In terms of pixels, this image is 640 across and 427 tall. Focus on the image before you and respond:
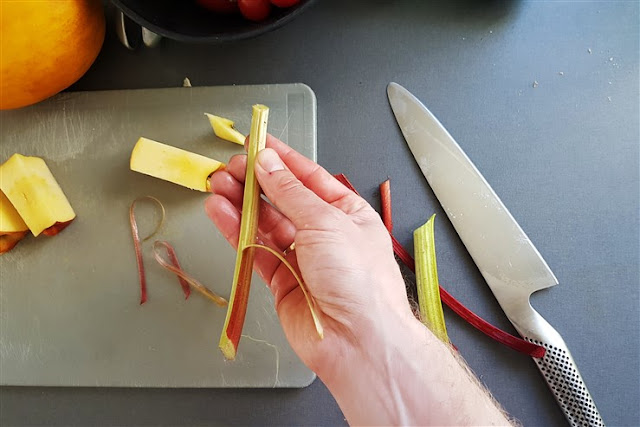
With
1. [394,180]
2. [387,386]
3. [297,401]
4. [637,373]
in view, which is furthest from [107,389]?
[637,373]

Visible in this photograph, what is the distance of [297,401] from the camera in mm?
1251

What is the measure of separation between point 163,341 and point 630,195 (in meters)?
1.16

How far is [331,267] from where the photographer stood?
0.92m

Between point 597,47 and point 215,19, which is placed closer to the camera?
point 215,19

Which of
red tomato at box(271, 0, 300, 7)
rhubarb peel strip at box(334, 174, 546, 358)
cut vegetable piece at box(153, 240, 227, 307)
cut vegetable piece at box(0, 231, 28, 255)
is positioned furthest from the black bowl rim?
cut vegetable piece at box(0, 231, 28, 255)

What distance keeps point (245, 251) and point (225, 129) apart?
0.36 meters

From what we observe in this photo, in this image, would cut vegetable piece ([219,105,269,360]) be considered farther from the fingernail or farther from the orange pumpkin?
the orange pumpkin

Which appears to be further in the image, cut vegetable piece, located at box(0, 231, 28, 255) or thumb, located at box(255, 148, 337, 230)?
cut vegetable piece, located at box(0, 231, 28, 255)

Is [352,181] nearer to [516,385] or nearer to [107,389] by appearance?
[516,385]

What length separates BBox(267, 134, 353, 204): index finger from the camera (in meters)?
1.11

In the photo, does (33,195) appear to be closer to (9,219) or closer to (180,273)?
(9,219)

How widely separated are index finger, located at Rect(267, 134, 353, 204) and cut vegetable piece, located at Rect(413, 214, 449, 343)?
0.24 m

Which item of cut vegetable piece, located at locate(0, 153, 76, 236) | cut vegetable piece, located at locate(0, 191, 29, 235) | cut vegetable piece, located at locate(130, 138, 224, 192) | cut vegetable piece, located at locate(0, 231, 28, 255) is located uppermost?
cut vegetable piece, located at locate(130, 138, 224, 192)

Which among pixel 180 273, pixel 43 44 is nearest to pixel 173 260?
pixel 180 273
